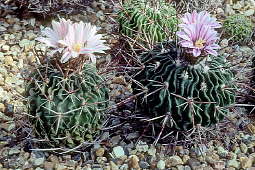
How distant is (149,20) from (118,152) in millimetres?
1049

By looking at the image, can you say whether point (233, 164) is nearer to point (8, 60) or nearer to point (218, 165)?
point (218, 165)

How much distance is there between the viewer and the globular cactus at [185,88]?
262cm

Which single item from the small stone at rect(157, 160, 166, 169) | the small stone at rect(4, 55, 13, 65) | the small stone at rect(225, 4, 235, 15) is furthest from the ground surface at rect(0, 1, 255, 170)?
the small stone at rect(225, 4, 235, 15)

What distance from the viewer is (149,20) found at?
351 centimetres

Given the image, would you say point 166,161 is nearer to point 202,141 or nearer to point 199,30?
point 202,141

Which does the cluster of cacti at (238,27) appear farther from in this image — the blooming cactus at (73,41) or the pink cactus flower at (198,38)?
the blooming cactus at (73,41)

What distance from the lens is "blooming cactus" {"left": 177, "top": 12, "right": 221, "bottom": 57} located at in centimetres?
249

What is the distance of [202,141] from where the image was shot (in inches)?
117

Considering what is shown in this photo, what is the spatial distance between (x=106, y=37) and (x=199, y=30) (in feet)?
5.28

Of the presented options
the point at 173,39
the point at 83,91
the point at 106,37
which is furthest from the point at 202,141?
the point at 106,37

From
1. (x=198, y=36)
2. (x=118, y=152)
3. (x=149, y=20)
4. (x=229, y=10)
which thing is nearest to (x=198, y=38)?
(x=198, y=36)

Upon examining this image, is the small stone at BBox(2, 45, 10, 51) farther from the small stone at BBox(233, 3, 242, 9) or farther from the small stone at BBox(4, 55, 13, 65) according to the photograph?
the small stone at BBox(233, 3, 242, 9)

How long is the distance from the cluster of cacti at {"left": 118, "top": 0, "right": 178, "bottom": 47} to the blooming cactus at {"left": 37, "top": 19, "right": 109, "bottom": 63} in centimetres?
97

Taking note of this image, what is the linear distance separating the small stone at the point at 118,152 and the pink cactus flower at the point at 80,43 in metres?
0.65
